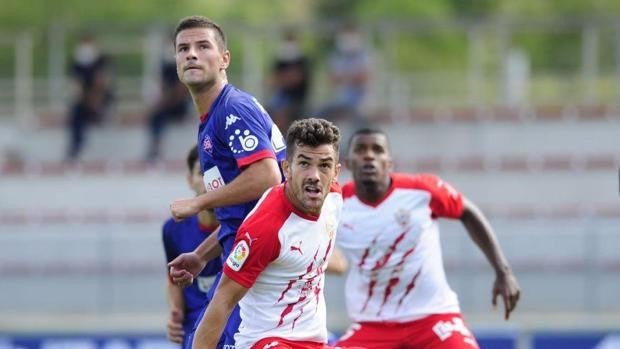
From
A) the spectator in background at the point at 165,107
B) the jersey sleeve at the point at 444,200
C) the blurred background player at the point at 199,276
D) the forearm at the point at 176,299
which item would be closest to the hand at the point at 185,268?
the blurred background player at the point at 199,276

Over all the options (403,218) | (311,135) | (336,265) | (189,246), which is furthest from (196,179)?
(311,135)

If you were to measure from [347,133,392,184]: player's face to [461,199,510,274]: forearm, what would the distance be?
616 millimetres

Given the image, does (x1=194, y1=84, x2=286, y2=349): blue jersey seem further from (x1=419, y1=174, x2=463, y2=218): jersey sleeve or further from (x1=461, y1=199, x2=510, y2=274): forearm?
(x1=461, y1=199, x2=510, y2=274): forearm

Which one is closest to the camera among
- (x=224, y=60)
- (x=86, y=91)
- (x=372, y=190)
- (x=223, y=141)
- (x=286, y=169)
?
(x=286, y=169)

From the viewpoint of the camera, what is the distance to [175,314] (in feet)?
28.0

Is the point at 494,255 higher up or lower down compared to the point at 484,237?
lower down

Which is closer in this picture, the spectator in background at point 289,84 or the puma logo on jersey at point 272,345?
the puma logo on jersey at point 272,345

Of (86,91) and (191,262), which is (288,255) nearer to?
(191,262)

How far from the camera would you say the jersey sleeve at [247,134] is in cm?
680

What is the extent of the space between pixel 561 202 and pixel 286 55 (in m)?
4.44

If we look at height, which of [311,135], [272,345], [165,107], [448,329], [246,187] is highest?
[165,107]

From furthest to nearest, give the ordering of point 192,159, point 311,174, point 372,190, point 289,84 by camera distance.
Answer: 1. point 289,84
2. point 372,190
3. point 192,159
4. point 311,174

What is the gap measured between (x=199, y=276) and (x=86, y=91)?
12.9 metres

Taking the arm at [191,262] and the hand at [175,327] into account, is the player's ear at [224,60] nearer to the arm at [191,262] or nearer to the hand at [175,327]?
the arm at [191,262]
